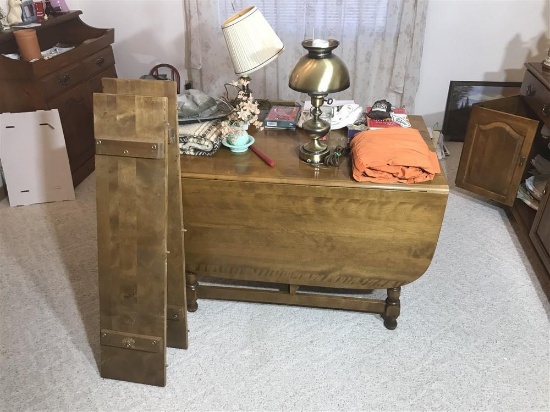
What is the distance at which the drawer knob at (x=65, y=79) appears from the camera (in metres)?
2.59

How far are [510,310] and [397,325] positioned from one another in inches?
19.2

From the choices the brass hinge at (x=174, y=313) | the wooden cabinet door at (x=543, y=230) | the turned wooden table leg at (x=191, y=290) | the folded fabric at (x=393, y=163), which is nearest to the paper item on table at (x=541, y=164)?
the wooden cabinet door at (x=543, y=230)

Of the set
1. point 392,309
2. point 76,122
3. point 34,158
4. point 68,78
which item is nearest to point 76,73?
point 68,78

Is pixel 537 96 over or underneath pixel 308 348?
over

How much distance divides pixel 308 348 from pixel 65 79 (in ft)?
6.52

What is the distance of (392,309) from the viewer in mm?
1776

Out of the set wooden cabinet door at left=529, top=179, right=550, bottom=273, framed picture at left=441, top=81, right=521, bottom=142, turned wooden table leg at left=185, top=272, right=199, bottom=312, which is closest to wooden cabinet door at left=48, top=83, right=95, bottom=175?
turned wooden table leg at left=185, top=272, right=199, bottom=312

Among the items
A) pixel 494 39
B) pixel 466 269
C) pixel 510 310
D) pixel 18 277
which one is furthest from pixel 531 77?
pixel 18 277

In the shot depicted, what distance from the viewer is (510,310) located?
1910 millimetres

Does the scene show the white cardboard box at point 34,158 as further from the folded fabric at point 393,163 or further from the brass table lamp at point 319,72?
the folded fabric at point 393,163

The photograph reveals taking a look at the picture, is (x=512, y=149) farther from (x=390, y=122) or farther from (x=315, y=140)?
(x=315, y=140)

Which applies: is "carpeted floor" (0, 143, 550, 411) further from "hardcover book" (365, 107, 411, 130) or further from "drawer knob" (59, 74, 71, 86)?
"drawer knob" (59, 74, 71, 86)

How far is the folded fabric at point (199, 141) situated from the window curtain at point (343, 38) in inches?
59.9

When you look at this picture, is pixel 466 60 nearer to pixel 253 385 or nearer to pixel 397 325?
pixel 397 325
